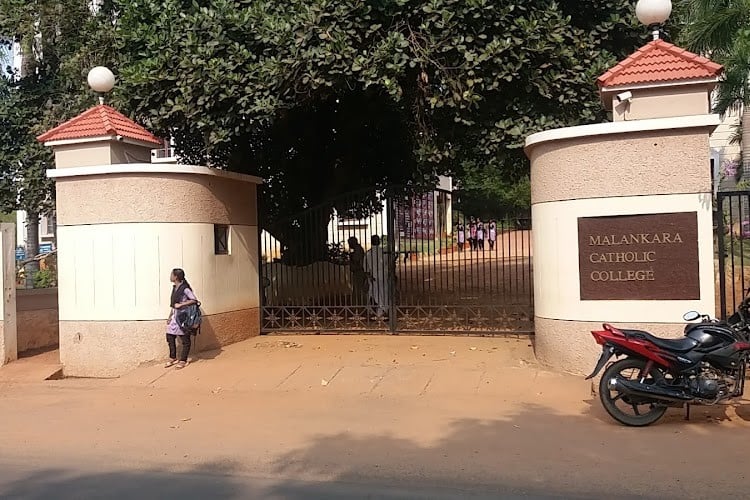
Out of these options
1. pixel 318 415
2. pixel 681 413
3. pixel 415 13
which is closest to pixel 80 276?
pixel 318 415

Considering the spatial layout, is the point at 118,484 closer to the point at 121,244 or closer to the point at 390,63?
the point at 121,244

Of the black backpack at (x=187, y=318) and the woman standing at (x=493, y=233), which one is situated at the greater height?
the woman standing at (x=493, y=233)

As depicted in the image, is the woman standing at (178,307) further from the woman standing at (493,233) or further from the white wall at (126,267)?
the woman standing at (493,233)

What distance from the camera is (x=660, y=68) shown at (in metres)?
7.69

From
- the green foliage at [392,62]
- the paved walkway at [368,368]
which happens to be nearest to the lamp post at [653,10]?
the green foliage at [392,62]

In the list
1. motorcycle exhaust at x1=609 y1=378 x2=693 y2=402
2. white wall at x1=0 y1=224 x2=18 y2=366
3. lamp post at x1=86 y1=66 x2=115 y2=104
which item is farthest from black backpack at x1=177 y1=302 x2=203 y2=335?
motorcycle exhaust at x1=609 y1=378 x2=693 y2=402

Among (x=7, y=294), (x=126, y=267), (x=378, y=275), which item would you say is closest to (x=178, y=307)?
(x=126, y=267)

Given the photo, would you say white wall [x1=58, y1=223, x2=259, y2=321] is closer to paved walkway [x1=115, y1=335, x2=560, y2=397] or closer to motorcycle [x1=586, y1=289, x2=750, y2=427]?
paved walkway [x1=115, y1=335, x2=560, y2=397]

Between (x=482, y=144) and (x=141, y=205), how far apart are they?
494cm

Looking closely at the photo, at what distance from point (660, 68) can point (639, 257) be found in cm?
207

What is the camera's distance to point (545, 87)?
9.61m

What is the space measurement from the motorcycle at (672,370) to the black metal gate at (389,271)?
3712mm

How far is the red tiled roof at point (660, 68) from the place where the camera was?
7531mm

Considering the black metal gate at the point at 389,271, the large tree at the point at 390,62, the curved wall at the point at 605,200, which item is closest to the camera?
the curved wall at the point at 605,200
